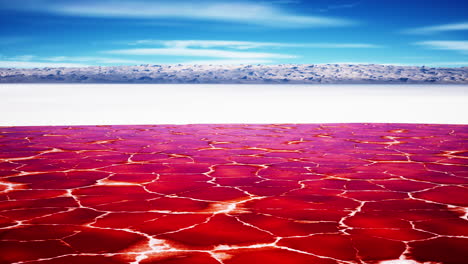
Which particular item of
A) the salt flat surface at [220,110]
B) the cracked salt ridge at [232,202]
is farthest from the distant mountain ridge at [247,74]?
the cracked salt ridge at [232,202]

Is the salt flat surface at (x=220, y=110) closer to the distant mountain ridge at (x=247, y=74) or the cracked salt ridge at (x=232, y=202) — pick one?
the cracked salt ridge at (x=232, y=202)

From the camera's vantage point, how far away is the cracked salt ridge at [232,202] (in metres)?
2.43

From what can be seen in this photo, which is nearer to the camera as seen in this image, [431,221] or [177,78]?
[431,221]

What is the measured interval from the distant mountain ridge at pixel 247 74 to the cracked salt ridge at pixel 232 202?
6747cm

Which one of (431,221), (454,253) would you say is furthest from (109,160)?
(454,253)

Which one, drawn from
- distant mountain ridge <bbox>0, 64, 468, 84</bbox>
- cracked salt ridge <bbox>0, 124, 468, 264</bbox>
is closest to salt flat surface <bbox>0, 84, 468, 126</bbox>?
cracked salt ridge <bbox>0, 124, 468, 264</bbox>

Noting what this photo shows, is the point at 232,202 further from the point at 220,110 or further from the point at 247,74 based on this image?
the point at 247,74

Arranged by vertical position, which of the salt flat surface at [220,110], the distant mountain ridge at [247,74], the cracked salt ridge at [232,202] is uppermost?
the distant mountain ridge at [247,74]

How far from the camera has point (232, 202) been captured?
3.29m

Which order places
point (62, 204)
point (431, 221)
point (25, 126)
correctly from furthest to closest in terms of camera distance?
1. point (25, 126)
2. point (62, 204)
3. point (431, 221)

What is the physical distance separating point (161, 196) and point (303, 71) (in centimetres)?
8184

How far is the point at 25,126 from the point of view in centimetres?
805

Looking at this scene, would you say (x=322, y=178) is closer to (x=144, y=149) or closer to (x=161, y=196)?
(x=161, y=196)

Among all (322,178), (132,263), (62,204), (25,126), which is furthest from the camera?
(25,126)
